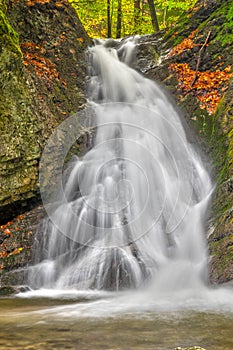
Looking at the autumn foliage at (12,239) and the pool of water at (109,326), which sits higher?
the autumn foliage at (12,239)

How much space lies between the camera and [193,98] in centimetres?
878

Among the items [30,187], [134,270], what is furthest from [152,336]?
[30,187]

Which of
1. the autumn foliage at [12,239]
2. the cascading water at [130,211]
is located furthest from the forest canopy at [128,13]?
the autumn foliage at [12,239]

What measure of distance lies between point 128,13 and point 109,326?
653 inches

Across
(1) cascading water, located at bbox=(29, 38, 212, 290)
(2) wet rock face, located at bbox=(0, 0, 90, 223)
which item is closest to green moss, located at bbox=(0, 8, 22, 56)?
(2) wet rock face, located at bbox=(0, 0, 90, 223)

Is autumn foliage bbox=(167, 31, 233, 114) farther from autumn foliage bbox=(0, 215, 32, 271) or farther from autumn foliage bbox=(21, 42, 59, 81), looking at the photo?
autumn foliage bbox=(0, 215, 32, 271)

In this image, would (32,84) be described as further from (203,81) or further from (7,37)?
(203,81)

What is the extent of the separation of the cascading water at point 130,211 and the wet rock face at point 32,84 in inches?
31.1

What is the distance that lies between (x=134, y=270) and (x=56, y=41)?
722 centimetres

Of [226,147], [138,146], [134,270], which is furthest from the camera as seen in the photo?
[138,146]

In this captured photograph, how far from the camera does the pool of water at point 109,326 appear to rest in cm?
267

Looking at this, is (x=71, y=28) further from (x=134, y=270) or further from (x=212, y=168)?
(x=134, y=270)

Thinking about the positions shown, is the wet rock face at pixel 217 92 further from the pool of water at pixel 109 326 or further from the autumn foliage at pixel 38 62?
the autumn foliage at pixel 38 62

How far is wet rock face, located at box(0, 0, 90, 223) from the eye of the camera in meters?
6.43
